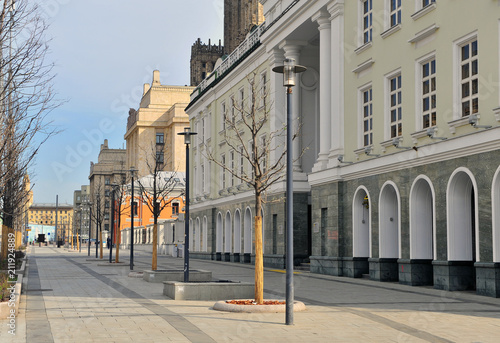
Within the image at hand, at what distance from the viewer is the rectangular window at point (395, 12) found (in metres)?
25.1

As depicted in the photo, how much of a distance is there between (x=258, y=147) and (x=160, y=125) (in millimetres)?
84232

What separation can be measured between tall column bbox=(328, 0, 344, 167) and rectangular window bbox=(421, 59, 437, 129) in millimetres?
6008

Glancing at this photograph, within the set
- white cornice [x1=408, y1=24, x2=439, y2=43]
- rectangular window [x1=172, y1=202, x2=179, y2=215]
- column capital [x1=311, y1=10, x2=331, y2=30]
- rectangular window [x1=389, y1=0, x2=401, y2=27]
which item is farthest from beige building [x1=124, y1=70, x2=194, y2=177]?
white cornice [x1=408, y1=24, x2=439, y2=43]

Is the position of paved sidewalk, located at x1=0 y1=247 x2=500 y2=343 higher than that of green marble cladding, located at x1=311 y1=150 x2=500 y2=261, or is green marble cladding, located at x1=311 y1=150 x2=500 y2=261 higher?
green marble cladding, located at x1=311 y1=150 x2=500 y2=261

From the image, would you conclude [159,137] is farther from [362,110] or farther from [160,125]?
[362,110]

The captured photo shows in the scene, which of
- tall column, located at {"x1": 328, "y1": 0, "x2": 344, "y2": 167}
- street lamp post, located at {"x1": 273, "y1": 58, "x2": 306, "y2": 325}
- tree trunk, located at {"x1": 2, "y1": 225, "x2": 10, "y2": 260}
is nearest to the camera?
street lamp post, located at {"x1": 273, "y1": 58, "x2": 306, "y2": 325}

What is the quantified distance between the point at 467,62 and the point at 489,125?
2496 mm

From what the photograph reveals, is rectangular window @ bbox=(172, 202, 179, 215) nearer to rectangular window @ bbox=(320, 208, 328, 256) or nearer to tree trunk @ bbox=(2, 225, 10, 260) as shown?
tree trunk @ bbox=(2, 225, 10, 260)

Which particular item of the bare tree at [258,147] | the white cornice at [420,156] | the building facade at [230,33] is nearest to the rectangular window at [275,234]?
the bare tree at [258,147]

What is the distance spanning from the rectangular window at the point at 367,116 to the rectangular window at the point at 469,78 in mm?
6195

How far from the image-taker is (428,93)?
22.9 m

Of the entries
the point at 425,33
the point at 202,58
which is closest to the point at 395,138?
the point at 425,33

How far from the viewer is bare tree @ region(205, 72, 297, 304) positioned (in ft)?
52.5

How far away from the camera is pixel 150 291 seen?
822 inches
